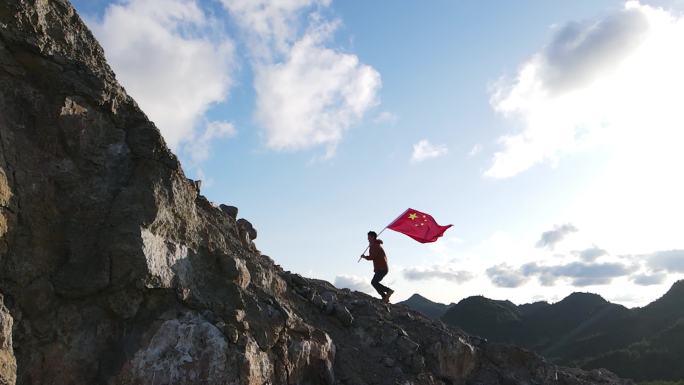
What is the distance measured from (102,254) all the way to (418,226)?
9969 millimetres

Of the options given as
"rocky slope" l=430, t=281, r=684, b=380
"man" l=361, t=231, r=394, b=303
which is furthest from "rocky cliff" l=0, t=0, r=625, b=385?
"rocky slope" l=430, t=281, r=684, b=380

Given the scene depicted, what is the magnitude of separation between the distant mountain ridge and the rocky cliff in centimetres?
4584

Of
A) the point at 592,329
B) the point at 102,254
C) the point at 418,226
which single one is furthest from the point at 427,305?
the point at 102,254

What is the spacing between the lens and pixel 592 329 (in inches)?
2438

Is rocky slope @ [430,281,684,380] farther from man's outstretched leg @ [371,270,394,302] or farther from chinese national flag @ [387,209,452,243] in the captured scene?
man's outstretched leg @ [371,270,394,302]

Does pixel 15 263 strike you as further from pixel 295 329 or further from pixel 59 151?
pixel 295 329

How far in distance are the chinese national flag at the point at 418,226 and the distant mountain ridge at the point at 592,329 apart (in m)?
38.2

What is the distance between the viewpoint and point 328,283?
16.1m

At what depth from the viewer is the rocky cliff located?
7121 millimetres

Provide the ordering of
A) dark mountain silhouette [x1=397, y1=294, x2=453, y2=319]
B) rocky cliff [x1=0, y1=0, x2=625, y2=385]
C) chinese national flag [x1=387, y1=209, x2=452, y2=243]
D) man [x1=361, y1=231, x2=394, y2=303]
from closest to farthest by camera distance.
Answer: rocky cliff [x1=0, y1=0, x2=625, y2=385]
man [x1=361, y1=231, x2=394, y2=303]
chinese national flag [x1=387, y1=209, x2=452, y2=243]
dark mountain silhouette [x1=397, y1=294, x2=453, y2=319]

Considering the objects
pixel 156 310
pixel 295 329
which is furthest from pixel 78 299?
pixel 295 329

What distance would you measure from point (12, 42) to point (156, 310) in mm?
4233

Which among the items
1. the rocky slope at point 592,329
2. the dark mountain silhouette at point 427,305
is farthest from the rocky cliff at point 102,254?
the dark mountain silhouette at point 427,305

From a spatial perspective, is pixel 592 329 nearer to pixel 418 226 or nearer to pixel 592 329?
pixel 592 329
